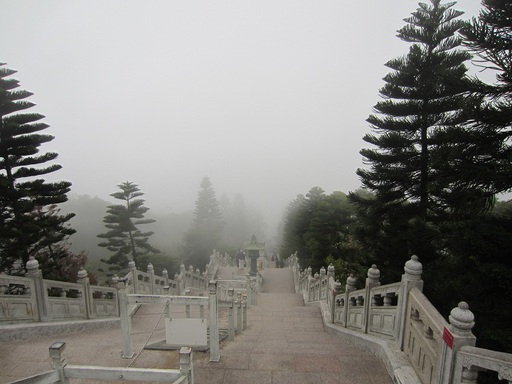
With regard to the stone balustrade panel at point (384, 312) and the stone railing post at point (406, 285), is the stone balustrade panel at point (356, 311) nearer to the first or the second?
the stone balustrade panel at point (384, 312)

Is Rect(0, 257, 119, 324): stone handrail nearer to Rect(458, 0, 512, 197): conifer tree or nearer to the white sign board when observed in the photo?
the white sign board

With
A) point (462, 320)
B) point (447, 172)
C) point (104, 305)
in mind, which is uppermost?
point (447, 172)

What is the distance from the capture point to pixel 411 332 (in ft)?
12.1

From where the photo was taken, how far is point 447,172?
12.8ft

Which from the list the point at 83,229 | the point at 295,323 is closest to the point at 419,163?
the point at 295,323

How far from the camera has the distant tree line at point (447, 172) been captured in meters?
3.32

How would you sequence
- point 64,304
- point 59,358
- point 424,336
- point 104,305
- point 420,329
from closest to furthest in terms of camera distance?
point 59,358 → point 424,336 → point 420,329 → point 64,304 → point 104,305

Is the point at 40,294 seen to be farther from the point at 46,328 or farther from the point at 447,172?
A: the point at 447,172

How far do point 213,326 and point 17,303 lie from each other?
384 centimetres

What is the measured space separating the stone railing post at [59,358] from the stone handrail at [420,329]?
3.21 meters

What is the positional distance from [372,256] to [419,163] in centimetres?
254

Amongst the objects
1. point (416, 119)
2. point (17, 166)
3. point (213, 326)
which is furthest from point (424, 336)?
point (17, 166)

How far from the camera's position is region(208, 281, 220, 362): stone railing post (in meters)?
4.09

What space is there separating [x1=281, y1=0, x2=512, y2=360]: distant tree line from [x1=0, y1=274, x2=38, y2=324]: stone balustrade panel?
269 inches
